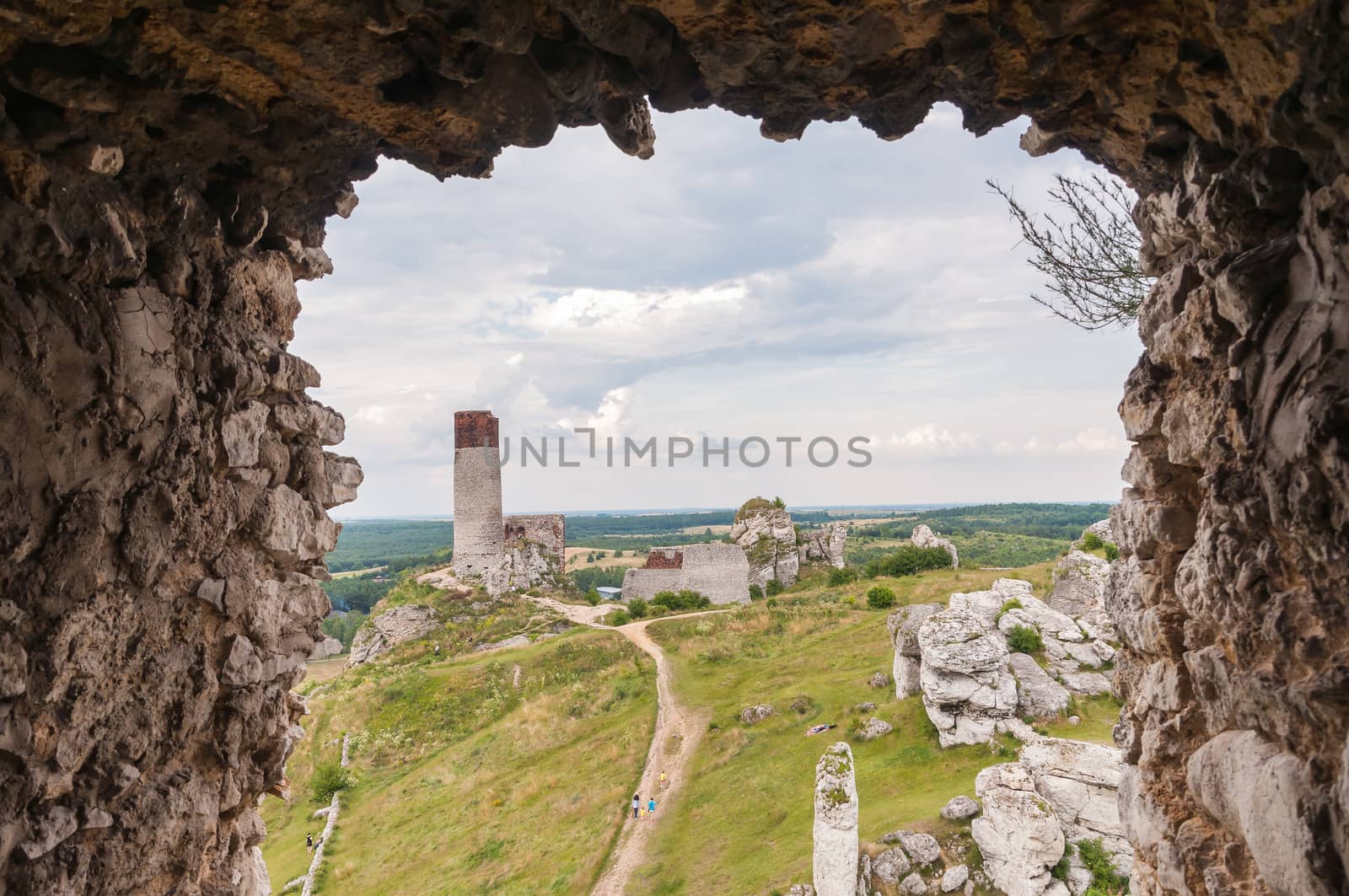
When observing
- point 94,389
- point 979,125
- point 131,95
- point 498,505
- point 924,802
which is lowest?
point 924,802

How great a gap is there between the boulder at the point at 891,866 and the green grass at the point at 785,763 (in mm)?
518

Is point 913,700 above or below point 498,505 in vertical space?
below

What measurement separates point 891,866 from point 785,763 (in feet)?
14.0

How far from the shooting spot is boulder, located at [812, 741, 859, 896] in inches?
354

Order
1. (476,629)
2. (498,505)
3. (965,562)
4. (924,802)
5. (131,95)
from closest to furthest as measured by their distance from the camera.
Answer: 1. (131,95)
2. (924,802)
3. (476,629)
4. (498,505)
5. (965,562)

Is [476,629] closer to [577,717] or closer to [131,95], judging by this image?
[577,717]

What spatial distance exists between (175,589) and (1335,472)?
518 cm

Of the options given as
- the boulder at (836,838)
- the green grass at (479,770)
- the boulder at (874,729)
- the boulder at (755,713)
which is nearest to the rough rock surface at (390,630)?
the green grass at (479,770)

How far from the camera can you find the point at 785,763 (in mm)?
13539

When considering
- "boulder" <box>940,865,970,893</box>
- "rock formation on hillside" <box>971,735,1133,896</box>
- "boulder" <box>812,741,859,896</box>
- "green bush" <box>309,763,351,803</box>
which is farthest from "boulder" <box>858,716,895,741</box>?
"green bush" <box>309,763,351,803</box>

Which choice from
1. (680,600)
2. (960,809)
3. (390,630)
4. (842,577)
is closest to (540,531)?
(680,600)

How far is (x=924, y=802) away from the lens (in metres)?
11.1

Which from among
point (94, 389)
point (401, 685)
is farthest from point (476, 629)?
point (94, 389)

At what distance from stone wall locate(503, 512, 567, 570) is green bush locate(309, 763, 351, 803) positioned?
16.7 meters
